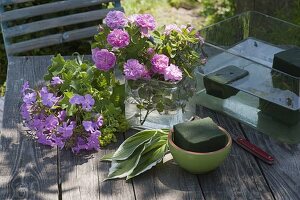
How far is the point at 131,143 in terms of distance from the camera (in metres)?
2.14

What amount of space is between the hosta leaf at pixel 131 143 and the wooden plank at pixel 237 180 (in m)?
0.25

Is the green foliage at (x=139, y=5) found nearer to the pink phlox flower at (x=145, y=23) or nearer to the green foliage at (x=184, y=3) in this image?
the green foliage at (x=184, y=3)

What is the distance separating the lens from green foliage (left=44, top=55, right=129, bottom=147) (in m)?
2.19

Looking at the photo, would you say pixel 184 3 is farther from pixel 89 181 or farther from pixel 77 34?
pixel 89 181

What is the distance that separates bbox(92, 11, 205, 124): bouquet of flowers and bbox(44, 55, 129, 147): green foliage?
0.09m

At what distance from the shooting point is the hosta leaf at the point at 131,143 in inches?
82.4

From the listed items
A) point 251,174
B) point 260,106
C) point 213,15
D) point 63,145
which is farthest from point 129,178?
point 213,15

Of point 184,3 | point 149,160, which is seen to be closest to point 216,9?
point 184,3

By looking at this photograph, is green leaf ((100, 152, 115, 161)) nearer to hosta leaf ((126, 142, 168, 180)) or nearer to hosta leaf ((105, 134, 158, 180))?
hosta leaf ((105, 134, 158, 180))

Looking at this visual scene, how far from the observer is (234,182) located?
200cm

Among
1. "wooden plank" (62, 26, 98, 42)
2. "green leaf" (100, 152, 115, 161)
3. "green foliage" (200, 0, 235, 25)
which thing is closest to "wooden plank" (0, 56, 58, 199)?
"green leaf" (100, 152, 115, 161)

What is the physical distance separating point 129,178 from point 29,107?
0.47 metres

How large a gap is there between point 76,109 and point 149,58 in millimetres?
317

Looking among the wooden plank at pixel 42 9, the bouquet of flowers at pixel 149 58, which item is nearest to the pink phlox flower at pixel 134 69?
the bouquet of flowers at pixel 149 58
